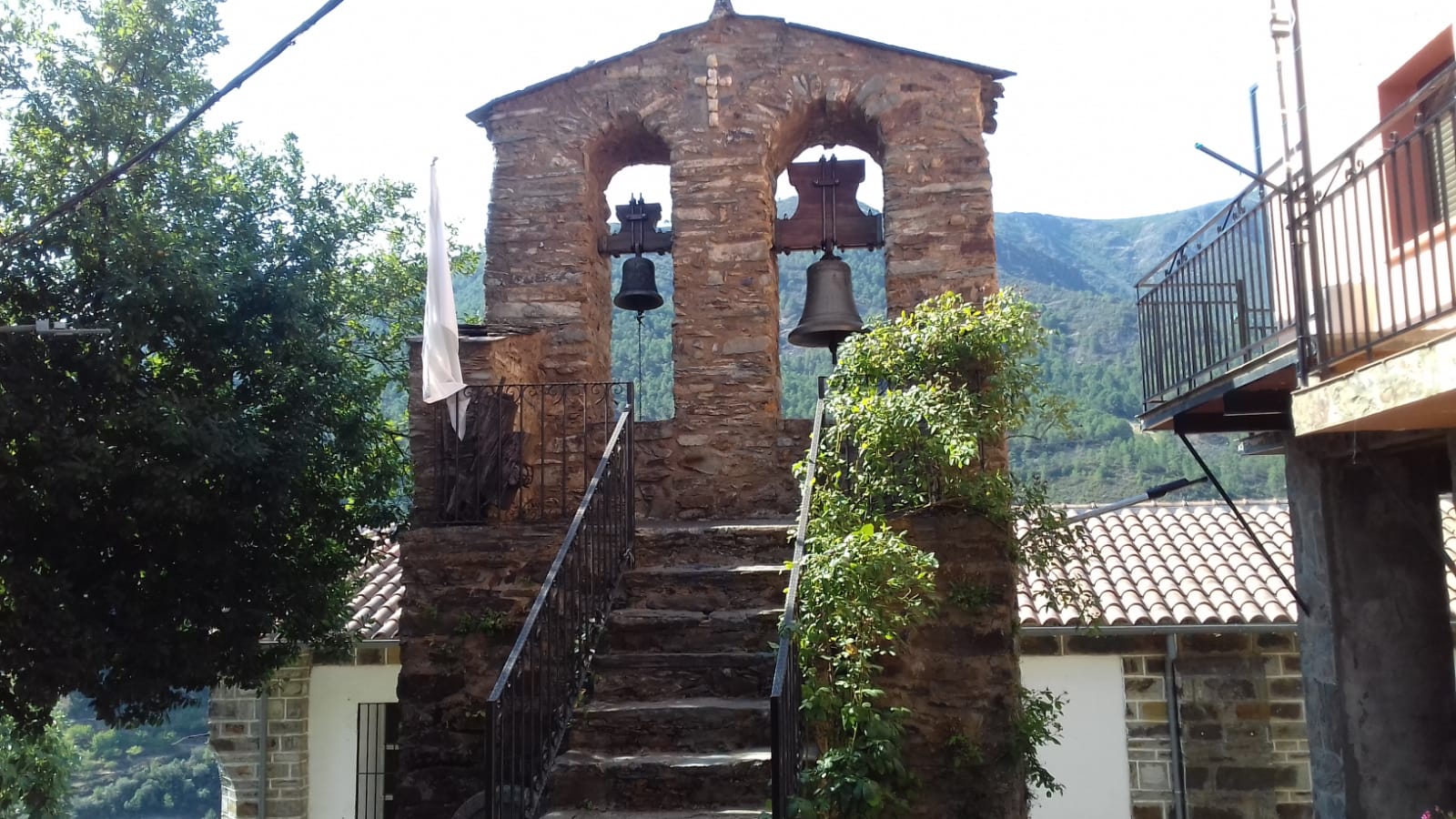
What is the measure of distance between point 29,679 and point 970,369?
5858mm

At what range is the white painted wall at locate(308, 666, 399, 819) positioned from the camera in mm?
11602

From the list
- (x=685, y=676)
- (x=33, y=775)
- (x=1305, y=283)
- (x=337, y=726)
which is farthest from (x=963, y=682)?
(x=33, y=775)

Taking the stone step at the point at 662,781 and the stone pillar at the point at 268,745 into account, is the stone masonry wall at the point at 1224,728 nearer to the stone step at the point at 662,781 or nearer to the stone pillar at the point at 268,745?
the stone step at the point at 662,781

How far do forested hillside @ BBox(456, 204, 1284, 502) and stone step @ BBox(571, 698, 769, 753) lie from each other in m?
14.5

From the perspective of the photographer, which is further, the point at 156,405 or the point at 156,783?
the point at 156,783

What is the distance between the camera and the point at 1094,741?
11.3m

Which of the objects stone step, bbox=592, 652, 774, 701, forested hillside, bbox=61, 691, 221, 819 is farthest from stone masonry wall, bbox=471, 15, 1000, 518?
forested hillside, bbox=61, 691, 221, 819

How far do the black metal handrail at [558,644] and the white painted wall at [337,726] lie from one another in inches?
233

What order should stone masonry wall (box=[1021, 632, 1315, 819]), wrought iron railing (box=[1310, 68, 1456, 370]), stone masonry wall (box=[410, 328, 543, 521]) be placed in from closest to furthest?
wrought iron railing (box=[1310, 68, 1456, 370])
stone masonry wall (box=[410, 328, 543, 521])
stone masonry wall (box=[1021, 632, 1315, 819])

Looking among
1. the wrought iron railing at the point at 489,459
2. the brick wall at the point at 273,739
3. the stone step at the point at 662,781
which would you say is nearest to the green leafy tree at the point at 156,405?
the wrought iron railing at the point at 489,459

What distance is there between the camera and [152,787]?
3350 centimetres

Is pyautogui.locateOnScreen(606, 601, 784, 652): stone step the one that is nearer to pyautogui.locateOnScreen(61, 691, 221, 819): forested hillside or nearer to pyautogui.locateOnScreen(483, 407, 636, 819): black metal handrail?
pyautogui.locateOnScreen(483, 407, 636, 819): black metal handrail

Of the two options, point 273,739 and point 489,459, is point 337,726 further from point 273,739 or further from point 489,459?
point 489,459

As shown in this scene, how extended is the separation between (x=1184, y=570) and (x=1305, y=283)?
21.5 ft
